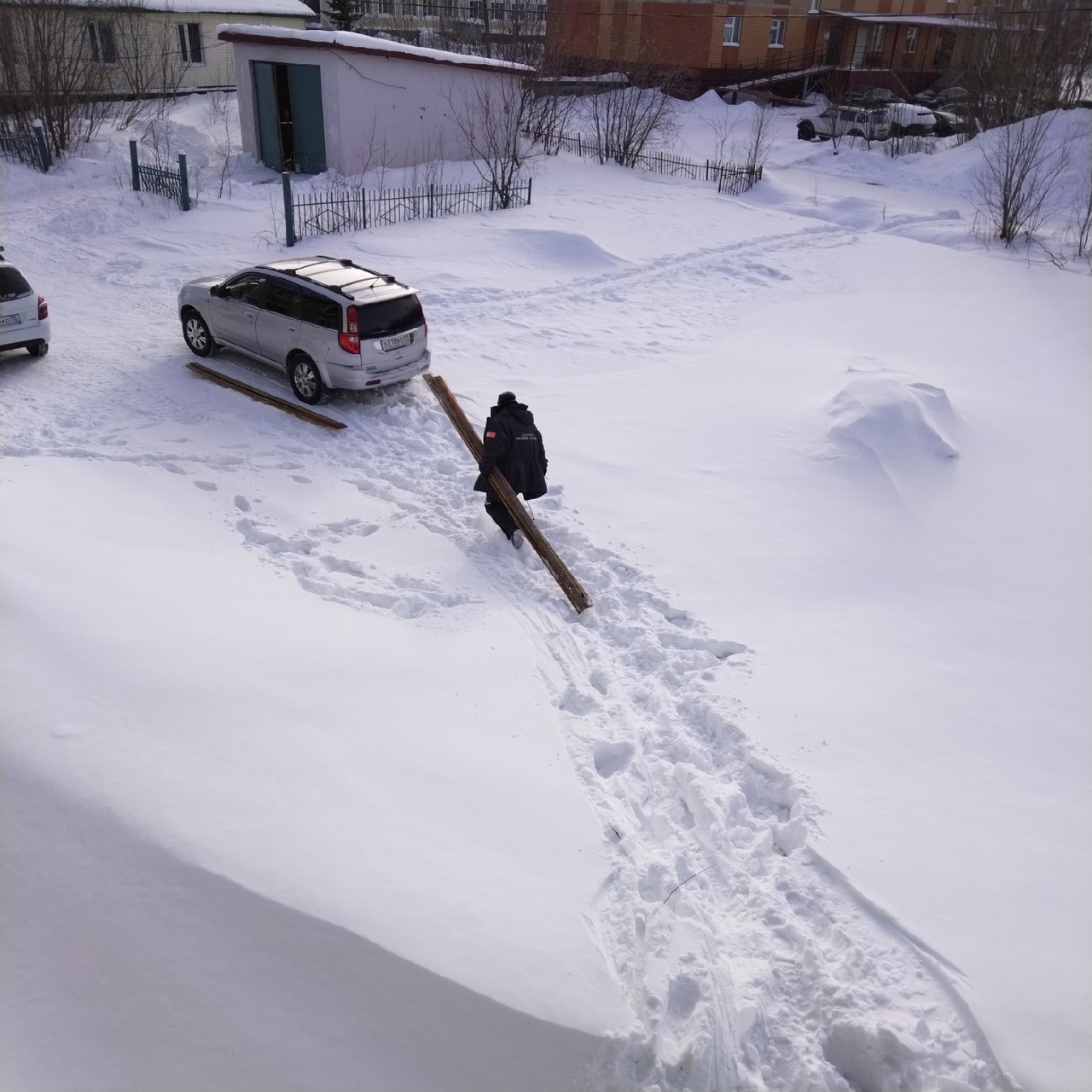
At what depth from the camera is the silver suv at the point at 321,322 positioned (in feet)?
34.5

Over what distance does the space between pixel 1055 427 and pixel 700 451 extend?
16.7 feet

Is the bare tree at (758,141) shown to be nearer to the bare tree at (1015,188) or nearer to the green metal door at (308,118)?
the bare tree at (1015,188)

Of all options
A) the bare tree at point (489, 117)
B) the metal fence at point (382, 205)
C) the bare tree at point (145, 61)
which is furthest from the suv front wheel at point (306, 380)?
the bare tree at point (145, 61)

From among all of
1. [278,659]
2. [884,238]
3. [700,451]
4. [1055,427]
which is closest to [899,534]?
[700,451]

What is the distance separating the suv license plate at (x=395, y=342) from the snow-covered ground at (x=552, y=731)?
74cm

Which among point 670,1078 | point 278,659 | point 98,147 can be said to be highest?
point 98,147

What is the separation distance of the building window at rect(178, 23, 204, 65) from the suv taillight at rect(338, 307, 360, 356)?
26.9 m

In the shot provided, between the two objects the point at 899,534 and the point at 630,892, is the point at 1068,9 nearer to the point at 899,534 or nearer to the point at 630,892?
the point at 899,534

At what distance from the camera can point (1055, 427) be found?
1166cm

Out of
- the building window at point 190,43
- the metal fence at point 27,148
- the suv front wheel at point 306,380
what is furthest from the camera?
the building window at point 190,43

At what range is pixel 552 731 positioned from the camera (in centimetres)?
612

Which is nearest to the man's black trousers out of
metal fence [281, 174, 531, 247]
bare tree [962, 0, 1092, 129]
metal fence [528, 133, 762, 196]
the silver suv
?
the silver suv

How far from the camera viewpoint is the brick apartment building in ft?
129

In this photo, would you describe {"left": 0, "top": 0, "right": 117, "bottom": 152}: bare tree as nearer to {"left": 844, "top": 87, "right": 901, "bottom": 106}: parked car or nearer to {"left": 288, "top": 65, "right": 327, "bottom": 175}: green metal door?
{"left": 288, "top": 65, "right": 327, "bottom": 175}: green metal door
